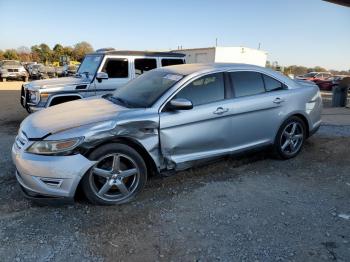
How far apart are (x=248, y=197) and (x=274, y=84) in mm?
2008

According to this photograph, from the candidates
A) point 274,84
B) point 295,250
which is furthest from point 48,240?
point 274,84

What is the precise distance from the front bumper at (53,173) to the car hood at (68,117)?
12.6 inches

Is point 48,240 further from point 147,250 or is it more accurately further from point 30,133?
point 30,133

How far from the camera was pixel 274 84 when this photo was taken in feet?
17.0

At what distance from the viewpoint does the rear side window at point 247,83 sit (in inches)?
187

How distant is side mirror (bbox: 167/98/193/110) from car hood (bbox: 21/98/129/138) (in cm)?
61

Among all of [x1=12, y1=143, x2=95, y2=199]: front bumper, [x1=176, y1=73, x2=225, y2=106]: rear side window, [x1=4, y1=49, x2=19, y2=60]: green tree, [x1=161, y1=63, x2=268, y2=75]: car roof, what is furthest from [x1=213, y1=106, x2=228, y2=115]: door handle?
[x1=4, y1=49, x2=19, y2=60]: green tree

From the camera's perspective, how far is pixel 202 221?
3.53 m

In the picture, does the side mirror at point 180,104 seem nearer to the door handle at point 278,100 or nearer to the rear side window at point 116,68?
the door handle at point 278,100

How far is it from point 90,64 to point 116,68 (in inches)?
29.5

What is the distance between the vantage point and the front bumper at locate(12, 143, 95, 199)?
3.47 m

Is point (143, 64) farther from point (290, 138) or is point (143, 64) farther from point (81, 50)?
point (81, 50)

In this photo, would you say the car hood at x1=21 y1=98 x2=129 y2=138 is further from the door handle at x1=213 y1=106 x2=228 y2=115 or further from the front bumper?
the door handle at x1=213 y1=106 x2=228 y2=115

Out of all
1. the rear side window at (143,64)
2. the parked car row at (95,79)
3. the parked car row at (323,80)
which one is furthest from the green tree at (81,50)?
the rear side window at (143,64)
